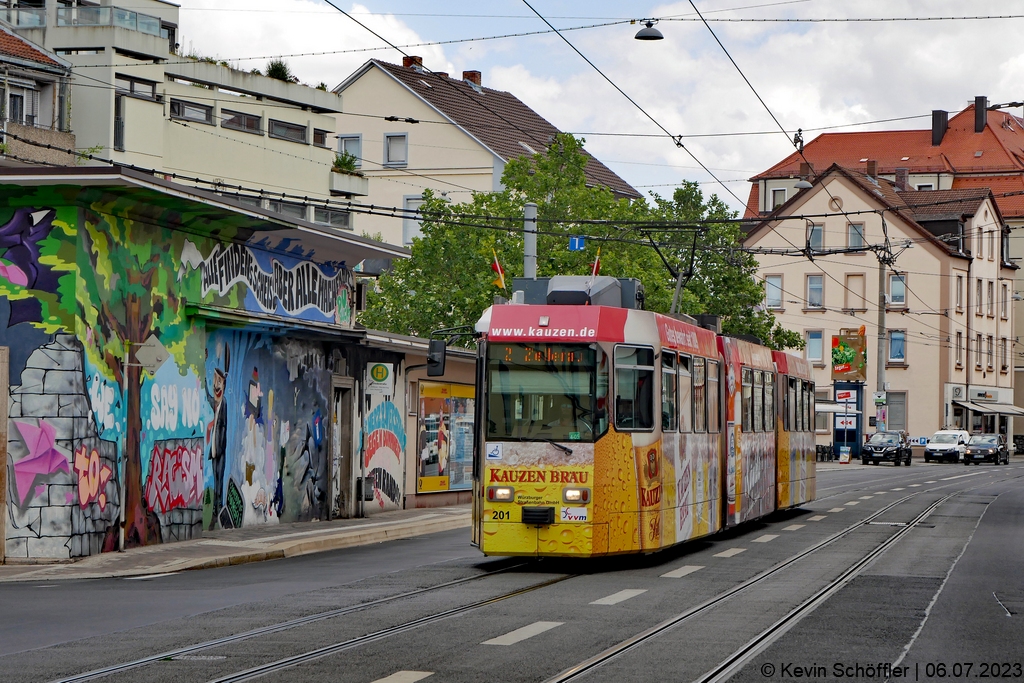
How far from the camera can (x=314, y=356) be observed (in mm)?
24859

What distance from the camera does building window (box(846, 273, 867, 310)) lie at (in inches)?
3228

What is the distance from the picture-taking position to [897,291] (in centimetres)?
8244

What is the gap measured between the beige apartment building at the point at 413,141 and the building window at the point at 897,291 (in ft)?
79.3

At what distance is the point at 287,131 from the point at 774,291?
35189mm

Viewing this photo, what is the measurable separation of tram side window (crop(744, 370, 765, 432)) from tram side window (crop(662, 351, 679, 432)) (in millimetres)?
5459

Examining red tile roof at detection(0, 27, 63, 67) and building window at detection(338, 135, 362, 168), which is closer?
red tile roof at detection(0, 27, 63, 67)

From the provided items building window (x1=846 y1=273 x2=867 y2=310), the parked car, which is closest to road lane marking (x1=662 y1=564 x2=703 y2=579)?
the parked car

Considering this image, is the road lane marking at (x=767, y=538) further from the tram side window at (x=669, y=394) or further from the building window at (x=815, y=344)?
the building window at (x=815, y=344)

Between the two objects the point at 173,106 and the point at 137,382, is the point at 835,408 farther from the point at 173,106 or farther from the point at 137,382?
the point at 137,382

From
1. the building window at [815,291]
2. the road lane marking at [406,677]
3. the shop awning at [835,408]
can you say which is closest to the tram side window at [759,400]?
the road lane marking at [406,677]

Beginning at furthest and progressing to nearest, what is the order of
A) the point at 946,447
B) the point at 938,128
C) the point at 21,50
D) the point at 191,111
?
the point at 938,128 → the point at 946,447 → the point at 191,111 → the point at 21,50

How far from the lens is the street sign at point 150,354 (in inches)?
752

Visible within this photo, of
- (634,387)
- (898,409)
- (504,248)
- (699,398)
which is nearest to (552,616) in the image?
(634,387)

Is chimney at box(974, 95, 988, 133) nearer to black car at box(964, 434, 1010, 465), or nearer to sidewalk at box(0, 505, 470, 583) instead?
black car at box(964, 434, 1010, 465)
